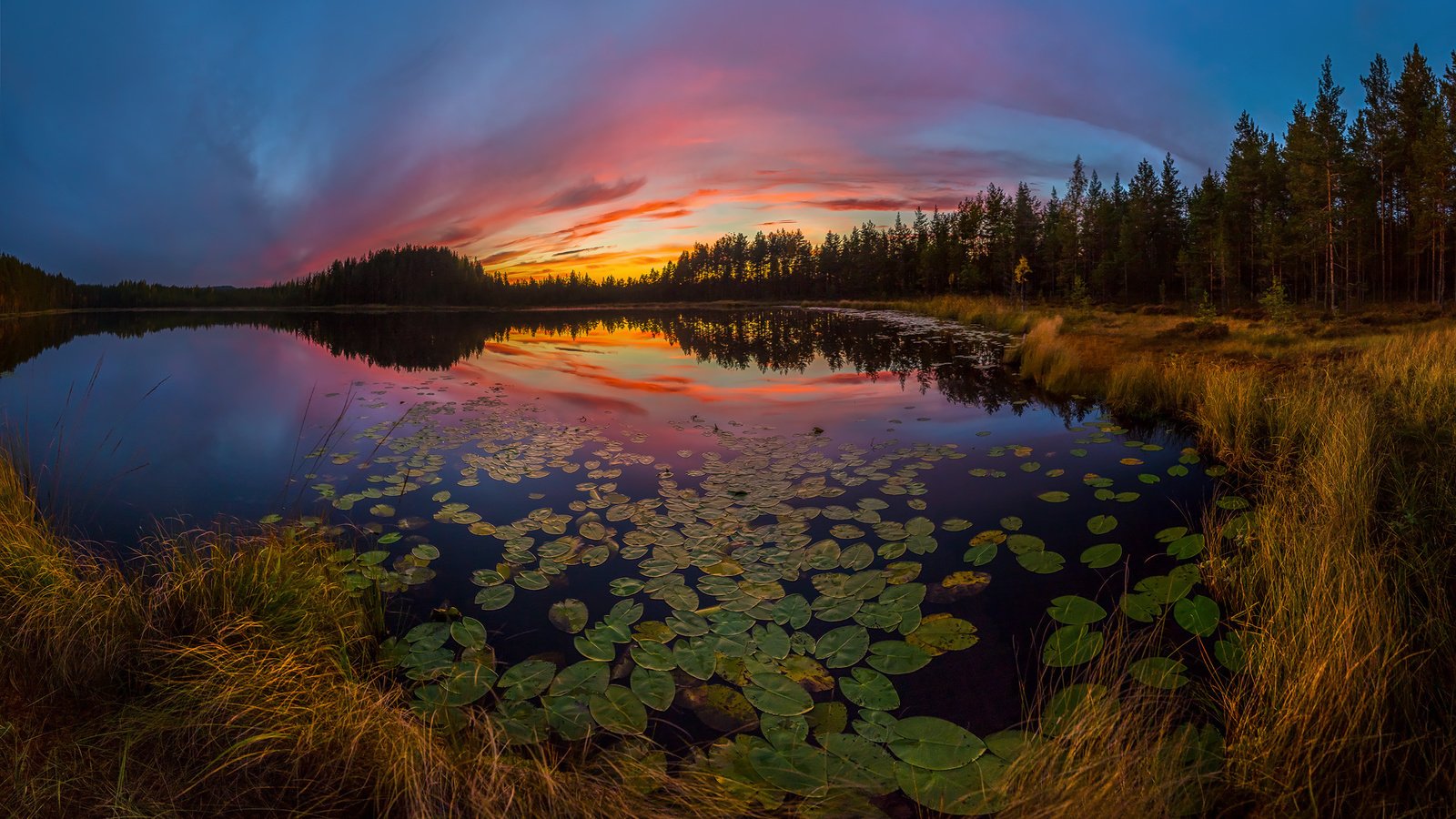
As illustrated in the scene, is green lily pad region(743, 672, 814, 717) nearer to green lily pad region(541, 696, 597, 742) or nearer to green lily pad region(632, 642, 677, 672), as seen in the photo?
green lily pad region(632, 642, 677, 672)

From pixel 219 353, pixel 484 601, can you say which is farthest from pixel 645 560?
pixel 219 353

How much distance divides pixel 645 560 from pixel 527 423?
20.9 feet

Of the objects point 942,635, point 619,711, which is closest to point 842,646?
point 942,635

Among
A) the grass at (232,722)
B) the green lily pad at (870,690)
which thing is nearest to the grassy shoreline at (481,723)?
the grass at (232,722)

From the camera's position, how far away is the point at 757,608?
13.9ft

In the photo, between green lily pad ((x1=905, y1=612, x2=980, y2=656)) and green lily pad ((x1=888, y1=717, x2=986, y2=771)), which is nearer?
green lily pad ((x1=888, y1=717, x2=986, y2=771))

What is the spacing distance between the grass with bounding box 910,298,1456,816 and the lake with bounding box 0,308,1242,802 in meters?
0.42

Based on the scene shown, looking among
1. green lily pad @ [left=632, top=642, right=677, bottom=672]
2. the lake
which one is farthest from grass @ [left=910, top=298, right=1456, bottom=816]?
green lily pad @ [left=632, top=642, right=677, bottom=672]

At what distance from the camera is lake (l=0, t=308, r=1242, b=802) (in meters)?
3.37

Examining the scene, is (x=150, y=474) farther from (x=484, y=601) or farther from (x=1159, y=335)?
(x=1159, y=335)

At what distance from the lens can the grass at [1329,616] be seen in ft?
7.48

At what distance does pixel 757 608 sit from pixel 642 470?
373cm

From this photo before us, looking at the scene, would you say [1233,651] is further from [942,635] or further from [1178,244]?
[1178,244]

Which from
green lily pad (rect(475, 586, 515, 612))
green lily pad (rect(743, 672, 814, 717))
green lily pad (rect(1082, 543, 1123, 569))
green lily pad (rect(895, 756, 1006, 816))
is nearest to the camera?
green lily pad (rect(895, 756, 1006, 816))
